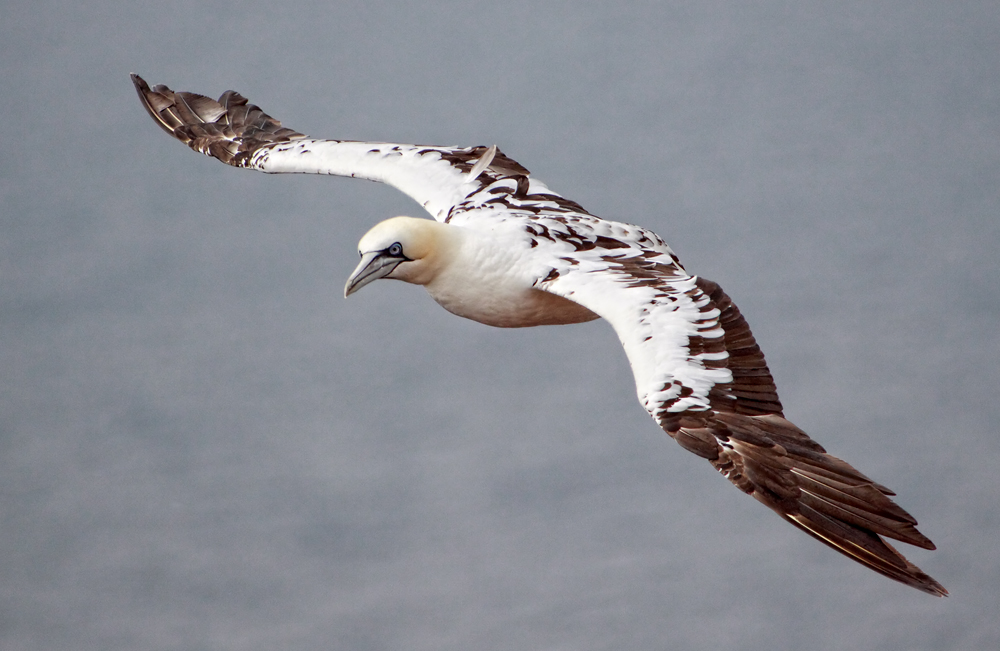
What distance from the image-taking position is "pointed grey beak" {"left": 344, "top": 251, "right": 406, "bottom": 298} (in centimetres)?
1214

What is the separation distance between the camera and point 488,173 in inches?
559

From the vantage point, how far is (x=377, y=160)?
14.2m

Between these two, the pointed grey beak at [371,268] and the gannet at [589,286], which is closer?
the gannet at [589,286]

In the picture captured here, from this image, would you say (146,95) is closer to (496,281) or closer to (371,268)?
(371,268)

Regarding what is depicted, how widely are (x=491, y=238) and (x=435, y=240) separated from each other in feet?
1.80

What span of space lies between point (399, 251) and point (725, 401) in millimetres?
3073

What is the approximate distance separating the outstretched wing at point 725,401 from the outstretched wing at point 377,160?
1556 mm

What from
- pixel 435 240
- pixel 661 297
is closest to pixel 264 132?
pixel 435 240

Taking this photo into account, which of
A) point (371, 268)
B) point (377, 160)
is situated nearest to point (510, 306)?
point (371, 268)

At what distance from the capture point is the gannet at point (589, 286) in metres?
10.0

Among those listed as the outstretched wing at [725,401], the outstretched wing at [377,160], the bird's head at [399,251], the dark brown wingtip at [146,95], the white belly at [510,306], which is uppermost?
the dark brown wingtip at [146,95]

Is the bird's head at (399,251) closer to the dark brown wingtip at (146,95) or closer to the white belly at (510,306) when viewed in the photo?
the white belly at (510,306)

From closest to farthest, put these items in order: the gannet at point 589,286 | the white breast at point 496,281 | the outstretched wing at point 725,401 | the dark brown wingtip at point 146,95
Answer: the outstretched wing at point 725,401
the gannet at point 589,286
the white breast at point 496,281
the dark brown wingtip at point 146,95

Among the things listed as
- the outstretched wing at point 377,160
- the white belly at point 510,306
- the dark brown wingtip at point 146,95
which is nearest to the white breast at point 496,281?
the white belly at point 510,306
